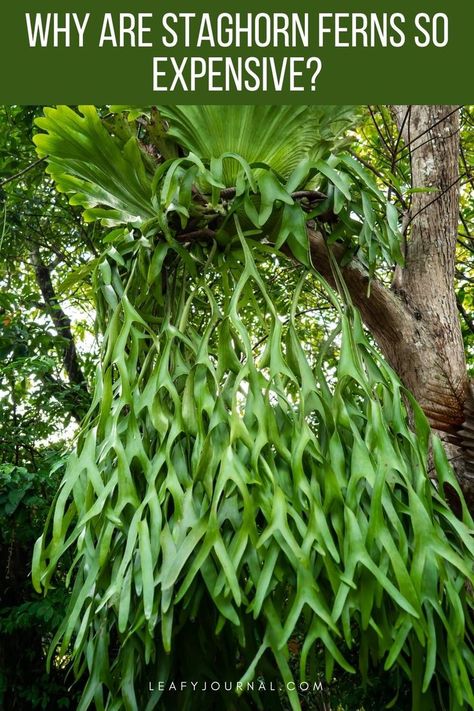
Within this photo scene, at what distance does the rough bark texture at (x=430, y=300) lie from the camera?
4.13ft

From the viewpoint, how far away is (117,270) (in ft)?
3.66

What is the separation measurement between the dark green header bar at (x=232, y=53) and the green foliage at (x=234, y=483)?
0.10 meters

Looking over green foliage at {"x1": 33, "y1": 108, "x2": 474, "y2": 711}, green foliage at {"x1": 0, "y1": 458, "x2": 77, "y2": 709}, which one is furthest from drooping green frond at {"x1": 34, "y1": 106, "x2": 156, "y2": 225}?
green foliage at {"x1": 0, "y1": 458, "x2": 77, "y2": 709}

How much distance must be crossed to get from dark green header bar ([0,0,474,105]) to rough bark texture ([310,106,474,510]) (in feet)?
0.93

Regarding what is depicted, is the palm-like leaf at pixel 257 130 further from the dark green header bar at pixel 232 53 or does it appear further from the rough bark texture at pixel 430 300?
the rough bark texture at pixel 430 300

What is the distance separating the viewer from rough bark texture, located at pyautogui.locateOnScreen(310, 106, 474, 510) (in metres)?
1.26

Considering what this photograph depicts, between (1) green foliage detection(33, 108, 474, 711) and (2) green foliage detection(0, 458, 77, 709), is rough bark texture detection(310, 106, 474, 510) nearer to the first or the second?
(1) green foliage detection(33, 108, 474, 711)

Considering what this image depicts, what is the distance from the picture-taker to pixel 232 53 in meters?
1.09

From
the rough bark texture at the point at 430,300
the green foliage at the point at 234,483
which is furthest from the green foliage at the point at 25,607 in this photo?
the rough bark texture at the point at 430,300

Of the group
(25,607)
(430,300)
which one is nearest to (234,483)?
(430,300)

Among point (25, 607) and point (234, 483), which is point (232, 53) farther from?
point (25, 607)

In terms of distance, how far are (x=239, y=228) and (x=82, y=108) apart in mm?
311

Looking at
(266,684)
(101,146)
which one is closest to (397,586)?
(266,684)

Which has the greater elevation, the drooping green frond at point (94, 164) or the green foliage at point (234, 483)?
the drooping green frond at point (94, 164)
